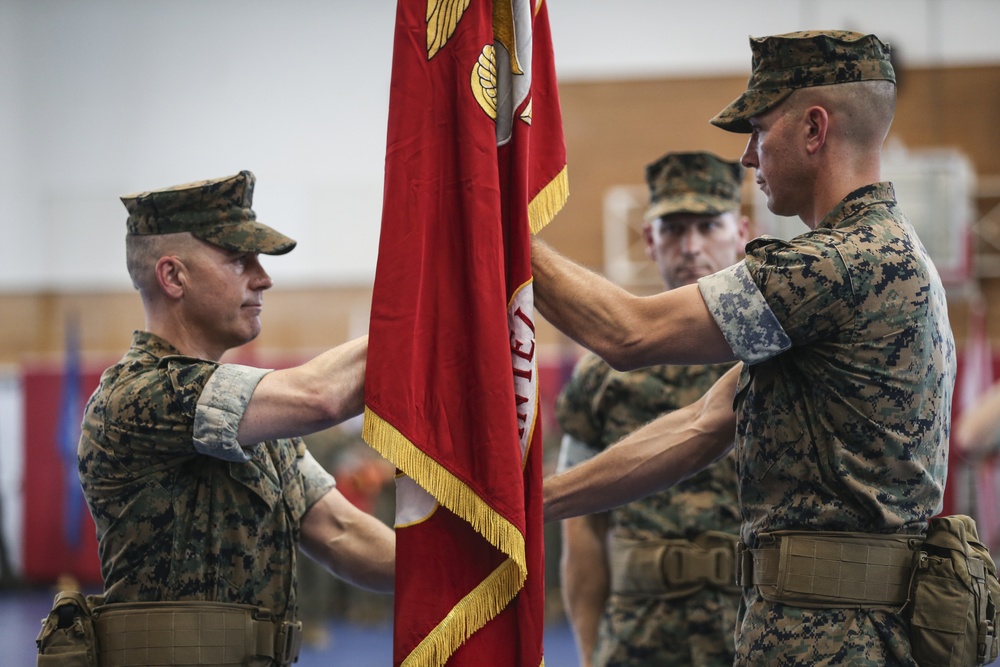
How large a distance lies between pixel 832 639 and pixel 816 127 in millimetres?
970

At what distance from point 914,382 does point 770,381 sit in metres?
0.26

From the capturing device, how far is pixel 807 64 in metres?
2.26

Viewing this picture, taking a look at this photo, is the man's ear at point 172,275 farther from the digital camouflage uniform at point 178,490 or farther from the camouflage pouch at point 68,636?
the camouflage pouch at point 68,636

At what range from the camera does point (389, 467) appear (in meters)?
9.29

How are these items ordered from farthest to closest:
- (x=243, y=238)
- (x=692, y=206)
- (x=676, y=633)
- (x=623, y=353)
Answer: (x=692, y=206)
(x=676, y=633)
(x=243, y=238)
(x=623, y=353)

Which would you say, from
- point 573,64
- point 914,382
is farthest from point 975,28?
point 914,382

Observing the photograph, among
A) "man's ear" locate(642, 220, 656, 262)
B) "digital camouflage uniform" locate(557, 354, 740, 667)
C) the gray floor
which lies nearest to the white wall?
the gray floor

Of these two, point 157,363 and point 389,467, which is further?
point 389,467

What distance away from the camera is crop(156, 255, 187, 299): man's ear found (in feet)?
8.74

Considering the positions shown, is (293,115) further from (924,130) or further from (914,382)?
(914,382)

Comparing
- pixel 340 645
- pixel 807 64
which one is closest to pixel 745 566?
pixel 807 64

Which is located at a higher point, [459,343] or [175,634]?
[459,343]

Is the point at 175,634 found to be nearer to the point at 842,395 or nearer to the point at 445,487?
the point at 445,487

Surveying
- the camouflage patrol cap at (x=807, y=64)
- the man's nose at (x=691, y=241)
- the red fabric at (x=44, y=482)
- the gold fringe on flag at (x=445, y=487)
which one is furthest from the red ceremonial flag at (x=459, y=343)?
the red fabric at (x=44, y=482)
